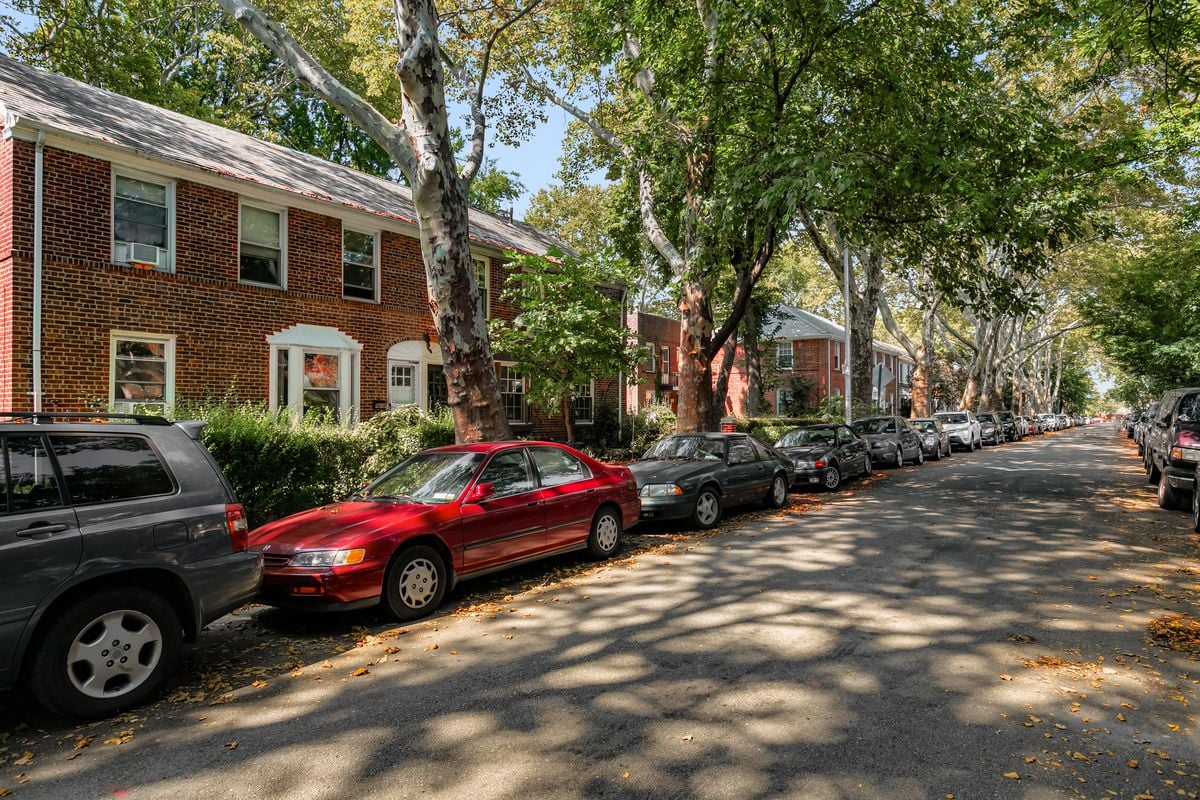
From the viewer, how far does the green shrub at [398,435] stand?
1141 cm

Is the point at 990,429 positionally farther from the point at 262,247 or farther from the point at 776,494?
the point at 262,247

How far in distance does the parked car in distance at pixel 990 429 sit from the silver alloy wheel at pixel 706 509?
86.5ft

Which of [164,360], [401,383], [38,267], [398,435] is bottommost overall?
[398,435]

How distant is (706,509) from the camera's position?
411 inches

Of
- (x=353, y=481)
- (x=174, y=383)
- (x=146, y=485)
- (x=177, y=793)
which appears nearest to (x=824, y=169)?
(x=353, y=481)

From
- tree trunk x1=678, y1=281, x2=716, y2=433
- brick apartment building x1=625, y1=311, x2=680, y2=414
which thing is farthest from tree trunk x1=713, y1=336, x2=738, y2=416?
brick apartment building x1=625, y1=311, x2=680, y2=414

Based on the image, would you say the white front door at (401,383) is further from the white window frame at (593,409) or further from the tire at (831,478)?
the tire at (831,478)

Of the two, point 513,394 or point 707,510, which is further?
point 513,394

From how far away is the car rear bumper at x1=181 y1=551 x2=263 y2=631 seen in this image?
14.9 feet

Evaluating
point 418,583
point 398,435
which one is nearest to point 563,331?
point 398,435

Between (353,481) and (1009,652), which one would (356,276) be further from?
(1009,652)

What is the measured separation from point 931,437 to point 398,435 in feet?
61.8

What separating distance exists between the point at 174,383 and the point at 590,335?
26.8 feet

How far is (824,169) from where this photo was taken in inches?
430
